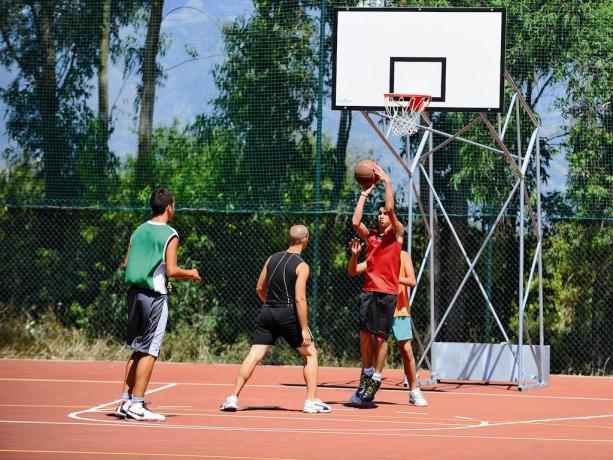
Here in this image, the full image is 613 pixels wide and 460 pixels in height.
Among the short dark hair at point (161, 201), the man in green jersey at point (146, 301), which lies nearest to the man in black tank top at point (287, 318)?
the man in green jersey at point (146, 301)

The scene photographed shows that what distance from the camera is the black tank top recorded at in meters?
10.9

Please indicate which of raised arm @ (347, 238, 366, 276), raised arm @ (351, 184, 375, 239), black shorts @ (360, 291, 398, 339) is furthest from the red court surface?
raised arm @ (351, 184, 375, 239)

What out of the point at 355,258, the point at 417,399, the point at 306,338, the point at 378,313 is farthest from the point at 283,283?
the point at 417,399

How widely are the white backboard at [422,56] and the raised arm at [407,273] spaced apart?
84.1 inches

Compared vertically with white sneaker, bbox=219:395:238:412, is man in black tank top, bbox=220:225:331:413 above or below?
above

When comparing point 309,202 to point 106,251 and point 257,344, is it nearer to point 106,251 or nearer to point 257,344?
point 106,251

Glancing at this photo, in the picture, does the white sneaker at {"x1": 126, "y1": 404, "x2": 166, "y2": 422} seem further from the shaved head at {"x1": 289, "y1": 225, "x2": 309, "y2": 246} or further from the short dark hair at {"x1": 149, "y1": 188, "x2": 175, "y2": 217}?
the shaved head at {"x1": 289, "y1": 225, "x2": 309, "y2": 246}

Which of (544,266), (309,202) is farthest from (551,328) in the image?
(309,202)

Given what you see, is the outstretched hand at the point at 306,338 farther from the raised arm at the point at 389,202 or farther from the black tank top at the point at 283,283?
the raised arm at the point at 389,202

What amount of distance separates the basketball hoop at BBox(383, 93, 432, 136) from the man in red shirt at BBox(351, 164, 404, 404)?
2286 millimetres

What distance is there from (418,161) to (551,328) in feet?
14.0

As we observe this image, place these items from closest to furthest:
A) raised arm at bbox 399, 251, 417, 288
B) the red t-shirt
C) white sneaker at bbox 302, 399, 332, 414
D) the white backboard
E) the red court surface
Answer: the red court surface < white sneaker at bbox 302, 399, 332, 414 < the red t-shirt < raised arm at bbox 399, 251, 417, 288 < the white backboard

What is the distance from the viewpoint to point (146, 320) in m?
10.1

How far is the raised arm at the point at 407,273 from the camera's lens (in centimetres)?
1252
